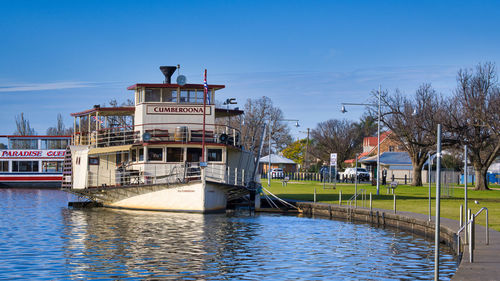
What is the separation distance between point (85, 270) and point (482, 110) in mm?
41927

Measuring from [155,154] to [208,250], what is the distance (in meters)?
14.5

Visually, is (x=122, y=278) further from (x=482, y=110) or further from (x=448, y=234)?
(x=482, y=110)

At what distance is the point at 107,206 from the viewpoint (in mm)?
35844

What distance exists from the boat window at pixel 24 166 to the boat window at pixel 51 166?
35.2 inches

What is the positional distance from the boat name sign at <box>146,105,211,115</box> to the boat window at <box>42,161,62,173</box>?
1369 inches

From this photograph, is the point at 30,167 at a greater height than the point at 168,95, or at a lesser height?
lesser

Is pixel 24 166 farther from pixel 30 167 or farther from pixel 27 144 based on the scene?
pixel 27 144

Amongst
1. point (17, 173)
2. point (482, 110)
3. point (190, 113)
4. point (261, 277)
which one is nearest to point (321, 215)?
point (190, 113)

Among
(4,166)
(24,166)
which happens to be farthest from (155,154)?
(4,166)

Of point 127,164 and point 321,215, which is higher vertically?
point 127,164

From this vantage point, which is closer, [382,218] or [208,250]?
[208,250]

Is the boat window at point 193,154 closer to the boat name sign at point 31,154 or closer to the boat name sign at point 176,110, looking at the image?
the boat name sign at point 176,110

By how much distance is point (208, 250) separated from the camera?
19219 millimetres

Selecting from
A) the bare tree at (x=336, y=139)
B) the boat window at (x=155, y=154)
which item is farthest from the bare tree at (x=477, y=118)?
A: the bare tree at (x=336, y=139)
